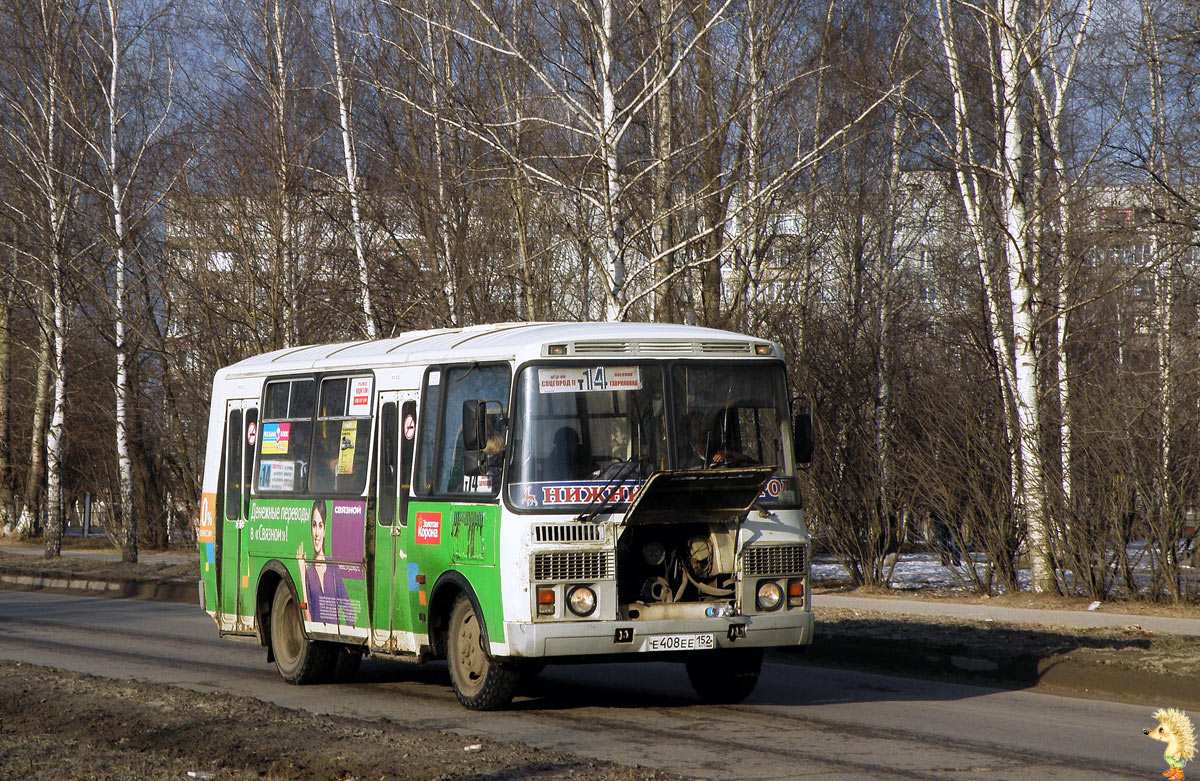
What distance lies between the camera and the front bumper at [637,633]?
938 centimetres

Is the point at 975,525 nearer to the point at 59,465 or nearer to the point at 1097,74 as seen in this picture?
the point at 1097,74

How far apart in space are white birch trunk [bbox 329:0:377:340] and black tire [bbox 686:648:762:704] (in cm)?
1273

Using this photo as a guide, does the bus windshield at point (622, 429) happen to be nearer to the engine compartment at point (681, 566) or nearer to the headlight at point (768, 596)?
the engine compartment at point (681, 566)

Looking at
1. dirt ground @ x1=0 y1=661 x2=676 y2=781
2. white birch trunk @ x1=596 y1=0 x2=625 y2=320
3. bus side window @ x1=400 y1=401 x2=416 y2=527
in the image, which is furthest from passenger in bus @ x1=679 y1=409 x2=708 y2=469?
white birch trunk @ x1=596 y1=0 x2=625 y2=320

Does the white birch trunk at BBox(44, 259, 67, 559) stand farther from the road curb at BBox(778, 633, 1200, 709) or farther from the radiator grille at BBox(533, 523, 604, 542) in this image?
the radiator grille at BBox(533, 523, 604, 542)

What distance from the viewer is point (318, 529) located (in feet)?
39.3

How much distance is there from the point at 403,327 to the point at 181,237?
4242 mm

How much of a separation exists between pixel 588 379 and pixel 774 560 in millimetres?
1840

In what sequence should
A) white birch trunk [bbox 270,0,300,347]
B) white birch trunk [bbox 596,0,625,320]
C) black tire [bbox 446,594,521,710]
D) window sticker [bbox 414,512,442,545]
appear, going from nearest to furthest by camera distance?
black tire [bbox 446,594,521,710] → window sticker [bbox 414,512,442,545] → white birch trunk [bbox 596,0,625,320] → white birch trunk [bbox 270,0,300,347]

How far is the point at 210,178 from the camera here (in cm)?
2294

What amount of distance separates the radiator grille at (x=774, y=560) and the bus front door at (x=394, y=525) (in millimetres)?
2581

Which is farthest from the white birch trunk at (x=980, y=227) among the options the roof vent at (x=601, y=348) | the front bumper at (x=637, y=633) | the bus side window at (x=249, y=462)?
the bus side window at (x=249, y=462)

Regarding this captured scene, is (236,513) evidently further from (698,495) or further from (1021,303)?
(1021,303)

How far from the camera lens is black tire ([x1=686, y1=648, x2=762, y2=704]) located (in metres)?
10.5
